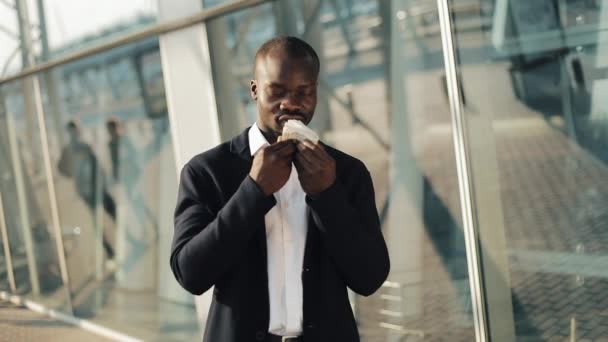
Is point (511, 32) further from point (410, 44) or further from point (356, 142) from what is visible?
point (356, 142)

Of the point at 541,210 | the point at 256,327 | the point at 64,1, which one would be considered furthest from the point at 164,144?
the point at 256,327

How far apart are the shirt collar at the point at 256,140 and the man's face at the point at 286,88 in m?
0.13

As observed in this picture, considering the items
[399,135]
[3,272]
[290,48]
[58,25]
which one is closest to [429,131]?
[399,135]

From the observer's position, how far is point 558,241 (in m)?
3.26

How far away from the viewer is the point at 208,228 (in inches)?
62.4

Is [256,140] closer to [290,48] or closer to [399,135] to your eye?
[290,48]

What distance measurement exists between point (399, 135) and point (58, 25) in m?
4.01

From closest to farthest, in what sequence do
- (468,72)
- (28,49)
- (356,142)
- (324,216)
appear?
1. (324,216)
2. (468,72)
3. (356,142)
4. (28,49)

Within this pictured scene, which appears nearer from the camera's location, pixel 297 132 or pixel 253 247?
pixel 297 132

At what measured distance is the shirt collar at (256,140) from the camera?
1.74 metres

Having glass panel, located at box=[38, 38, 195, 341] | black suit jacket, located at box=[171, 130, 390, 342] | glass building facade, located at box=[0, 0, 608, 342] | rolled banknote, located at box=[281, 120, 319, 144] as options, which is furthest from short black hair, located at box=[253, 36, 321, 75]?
glass panel, located at box=[38, 38, 195, 341]

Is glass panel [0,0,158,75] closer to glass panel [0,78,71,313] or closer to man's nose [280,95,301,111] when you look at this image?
glass panel [0,78,71,313]

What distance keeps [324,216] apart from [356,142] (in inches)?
98.5

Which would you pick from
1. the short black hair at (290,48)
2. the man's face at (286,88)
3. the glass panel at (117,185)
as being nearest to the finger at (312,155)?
the man's face at (286,88)
